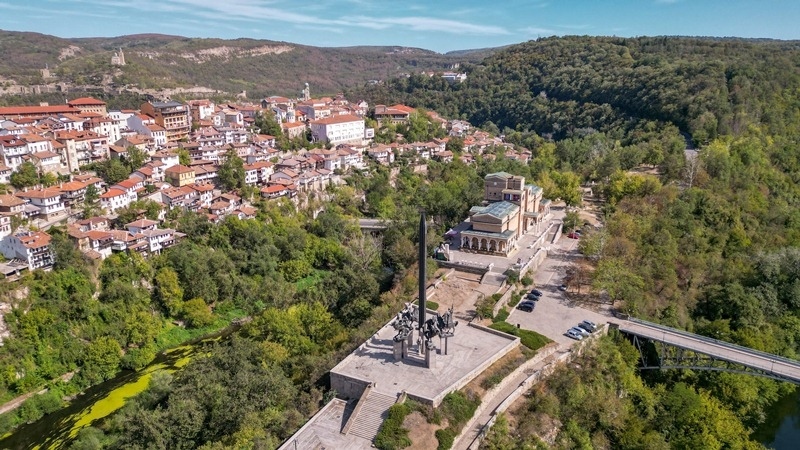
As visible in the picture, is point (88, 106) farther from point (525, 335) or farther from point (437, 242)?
point (525, 335)

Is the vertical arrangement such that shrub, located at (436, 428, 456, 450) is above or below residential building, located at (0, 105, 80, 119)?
below

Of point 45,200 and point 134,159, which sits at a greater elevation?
point 134,159

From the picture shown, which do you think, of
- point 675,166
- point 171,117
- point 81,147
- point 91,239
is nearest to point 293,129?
point 171,117

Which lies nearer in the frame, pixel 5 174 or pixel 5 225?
pixel 5 225

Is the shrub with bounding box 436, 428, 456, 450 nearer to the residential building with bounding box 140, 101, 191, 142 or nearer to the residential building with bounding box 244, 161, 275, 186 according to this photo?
the residential building with bounding box 244, 161, 275, 186

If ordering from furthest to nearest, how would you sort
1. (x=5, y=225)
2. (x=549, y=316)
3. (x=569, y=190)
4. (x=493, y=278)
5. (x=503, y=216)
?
(x=569, y=190), (x=503, y=216), (x=5, y=225), (x=493, y=278), (x=549, y=316)

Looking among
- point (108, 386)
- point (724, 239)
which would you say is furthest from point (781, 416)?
point (108, 386)

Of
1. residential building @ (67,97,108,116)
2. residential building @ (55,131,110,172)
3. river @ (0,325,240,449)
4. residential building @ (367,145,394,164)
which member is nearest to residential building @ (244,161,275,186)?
residential building @ (55,131,110,172)
